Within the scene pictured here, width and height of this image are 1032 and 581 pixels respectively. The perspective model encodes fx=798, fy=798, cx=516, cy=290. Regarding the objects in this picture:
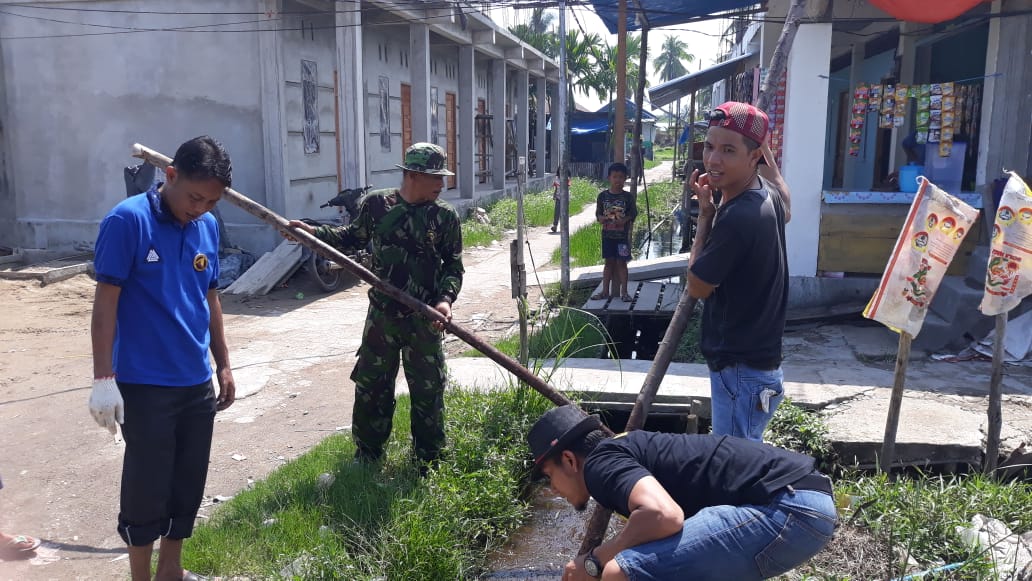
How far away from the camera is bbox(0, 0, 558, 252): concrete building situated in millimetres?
10812

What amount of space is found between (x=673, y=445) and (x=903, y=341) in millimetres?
2069

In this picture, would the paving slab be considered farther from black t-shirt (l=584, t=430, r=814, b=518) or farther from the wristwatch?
the wristwatch

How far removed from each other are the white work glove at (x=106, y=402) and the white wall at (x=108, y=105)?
8.74 m

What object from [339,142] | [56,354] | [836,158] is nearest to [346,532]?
[56,354]

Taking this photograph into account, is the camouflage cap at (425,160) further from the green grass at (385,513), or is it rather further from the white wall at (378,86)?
the white wall at (378,86)

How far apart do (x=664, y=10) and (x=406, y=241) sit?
6.22 metres

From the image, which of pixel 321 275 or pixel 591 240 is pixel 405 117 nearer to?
pixel 591 240

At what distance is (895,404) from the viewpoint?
396 centimetres

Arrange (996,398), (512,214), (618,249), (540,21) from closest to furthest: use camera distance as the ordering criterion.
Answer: (996,398)
(618,249)
(512,214)
(540,21)

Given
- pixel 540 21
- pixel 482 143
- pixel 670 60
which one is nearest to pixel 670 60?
pixel 670 60

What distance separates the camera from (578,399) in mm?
5000

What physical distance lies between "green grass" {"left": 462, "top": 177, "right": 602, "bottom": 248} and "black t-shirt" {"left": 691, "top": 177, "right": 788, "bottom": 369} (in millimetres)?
9109

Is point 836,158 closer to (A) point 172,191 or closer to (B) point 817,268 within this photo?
(B) point 817,268

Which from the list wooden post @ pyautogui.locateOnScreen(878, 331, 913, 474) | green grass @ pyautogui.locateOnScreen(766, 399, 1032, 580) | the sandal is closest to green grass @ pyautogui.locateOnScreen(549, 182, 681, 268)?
wooden post @ pyautogui.locateOnScreen(878, 331, 913, 474)
